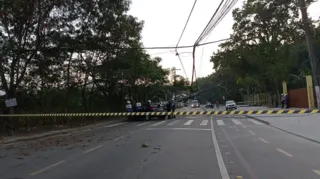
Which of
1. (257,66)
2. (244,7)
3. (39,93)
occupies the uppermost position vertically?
(244,7)

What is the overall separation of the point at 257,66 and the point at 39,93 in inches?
1210

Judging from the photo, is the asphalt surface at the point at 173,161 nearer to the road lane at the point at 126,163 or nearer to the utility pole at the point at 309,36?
the road lane at the point at 126,163

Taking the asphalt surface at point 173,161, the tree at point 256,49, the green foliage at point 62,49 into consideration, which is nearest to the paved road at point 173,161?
the asphalt surface at point 173,161

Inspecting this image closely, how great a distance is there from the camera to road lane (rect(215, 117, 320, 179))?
8.70m

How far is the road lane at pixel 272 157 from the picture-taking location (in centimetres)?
870

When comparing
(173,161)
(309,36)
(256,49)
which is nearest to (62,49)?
(309,36)

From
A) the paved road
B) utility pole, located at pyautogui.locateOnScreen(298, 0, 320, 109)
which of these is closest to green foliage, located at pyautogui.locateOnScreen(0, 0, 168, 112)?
the paved road

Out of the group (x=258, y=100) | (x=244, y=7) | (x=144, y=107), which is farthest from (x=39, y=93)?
(x=258, y=100)

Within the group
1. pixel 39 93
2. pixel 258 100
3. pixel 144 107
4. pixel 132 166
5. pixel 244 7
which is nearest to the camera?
pixel 132 166

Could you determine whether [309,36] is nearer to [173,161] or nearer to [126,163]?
[173,161]

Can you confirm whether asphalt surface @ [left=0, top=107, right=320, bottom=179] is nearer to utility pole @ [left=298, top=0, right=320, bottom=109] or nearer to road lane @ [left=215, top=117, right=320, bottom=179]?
road lane @ [left=215, top=117, right=320, bottom=179]

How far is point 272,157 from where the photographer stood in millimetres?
10945

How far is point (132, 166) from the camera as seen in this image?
9711mm

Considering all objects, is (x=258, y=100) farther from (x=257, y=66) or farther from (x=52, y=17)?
(x=52, y=17)
